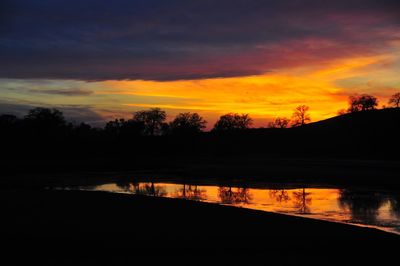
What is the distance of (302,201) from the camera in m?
28.4

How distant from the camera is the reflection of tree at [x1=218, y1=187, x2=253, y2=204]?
2906cm

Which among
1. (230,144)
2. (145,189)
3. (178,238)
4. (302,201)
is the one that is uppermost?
(230,144)

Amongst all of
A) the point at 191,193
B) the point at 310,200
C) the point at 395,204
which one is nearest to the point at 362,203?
the point at 395,204

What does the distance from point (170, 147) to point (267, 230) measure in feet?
414

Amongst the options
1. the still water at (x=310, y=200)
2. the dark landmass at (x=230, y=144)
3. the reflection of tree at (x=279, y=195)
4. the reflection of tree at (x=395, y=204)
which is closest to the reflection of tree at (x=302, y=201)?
the still water at (x=310, y=200)

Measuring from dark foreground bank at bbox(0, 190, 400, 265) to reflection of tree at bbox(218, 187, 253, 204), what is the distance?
7.07 metres

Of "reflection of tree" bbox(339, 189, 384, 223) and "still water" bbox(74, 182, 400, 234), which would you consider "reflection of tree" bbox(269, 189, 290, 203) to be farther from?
"reflection of tree" bbox(339, 189, 384, 223)

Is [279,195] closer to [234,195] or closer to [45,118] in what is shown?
[234,195]

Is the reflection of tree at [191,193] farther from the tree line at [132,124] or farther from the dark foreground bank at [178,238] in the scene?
the tree line at [132,124]

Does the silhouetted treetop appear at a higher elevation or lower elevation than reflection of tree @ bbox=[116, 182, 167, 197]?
higher

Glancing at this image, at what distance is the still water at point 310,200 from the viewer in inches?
852

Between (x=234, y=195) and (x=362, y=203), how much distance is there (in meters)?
9.37

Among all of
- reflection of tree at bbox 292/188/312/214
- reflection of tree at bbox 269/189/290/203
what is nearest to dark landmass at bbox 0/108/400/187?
reflection of tree at bbox 269/189/290/203

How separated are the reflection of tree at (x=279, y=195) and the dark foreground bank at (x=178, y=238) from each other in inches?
338
